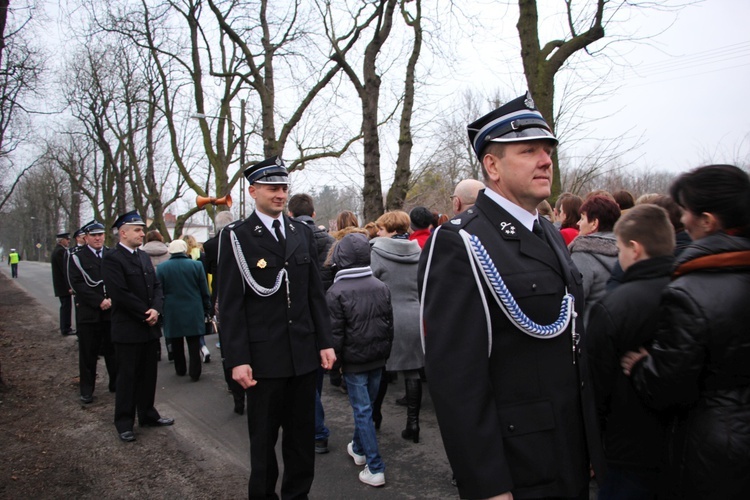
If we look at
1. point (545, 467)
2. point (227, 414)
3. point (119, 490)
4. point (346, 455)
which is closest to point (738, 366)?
point (545, 467)

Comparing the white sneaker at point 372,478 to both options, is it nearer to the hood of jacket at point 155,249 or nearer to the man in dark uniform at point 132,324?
the man in dark uniform at point 132,324

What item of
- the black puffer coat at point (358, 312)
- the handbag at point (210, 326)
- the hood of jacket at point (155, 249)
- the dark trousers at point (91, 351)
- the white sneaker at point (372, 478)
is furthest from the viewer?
the handbag at point (210, 326)

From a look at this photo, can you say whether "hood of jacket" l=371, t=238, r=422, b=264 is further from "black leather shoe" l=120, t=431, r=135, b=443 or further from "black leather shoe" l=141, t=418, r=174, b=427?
"black leather shoe" l=120, t=431, r=135, b=443

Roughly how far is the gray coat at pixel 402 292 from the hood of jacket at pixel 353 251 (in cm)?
74

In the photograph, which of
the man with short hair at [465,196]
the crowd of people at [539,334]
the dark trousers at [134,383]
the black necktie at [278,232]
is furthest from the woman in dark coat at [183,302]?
the man with short hair at [465,196]

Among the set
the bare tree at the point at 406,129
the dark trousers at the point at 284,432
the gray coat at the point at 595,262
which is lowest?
the dark trousers at the point at 284,432

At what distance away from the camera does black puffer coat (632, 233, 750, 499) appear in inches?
79.6

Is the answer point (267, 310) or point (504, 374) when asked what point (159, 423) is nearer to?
point (267, 310)

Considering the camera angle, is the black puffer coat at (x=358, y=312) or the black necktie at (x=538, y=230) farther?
the black puffer coat at (x=358, y=312)

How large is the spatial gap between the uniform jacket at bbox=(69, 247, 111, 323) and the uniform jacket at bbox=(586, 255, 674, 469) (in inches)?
238

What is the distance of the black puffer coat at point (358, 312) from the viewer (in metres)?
4.61

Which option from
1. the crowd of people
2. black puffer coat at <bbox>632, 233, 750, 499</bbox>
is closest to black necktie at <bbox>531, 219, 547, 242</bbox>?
the crowd of people

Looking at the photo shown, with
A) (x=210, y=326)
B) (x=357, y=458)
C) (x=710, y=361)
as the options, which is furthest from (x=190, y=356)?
(x=710, y=361)

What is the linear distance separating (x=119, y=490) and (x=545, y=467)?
378cm
